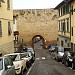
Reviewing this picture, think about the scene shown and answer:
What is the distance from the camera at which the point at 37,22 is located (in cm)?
6594

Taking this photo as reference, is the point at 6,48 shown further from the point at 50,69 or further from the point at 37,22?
the point at 37,22

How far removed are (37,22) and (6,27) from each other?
108 ft

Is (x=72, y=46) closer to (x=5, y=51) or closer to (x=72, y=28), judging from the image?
(x=72, y=28)

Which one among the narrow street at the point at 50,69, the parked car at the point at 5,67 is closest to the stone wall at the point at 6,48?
the narrow street at the point at 50,69

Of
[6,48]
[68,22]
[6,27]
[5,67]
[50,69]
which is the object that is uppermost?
[68,22]

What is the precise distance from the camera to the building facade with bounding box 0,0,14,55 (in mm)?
30969

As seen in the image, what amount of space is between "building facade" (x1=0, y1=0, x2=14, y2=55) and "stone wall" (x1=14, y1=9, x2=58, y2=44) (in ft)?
94.2

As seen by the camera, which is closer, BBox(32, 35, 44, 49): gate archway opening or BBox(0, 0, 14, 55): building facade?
BBox(0, 0, 14, 55): building facade

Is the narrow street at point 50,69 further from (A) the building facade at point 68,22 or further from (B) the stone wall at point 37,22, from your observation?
(B) the stone wall at point 37,22

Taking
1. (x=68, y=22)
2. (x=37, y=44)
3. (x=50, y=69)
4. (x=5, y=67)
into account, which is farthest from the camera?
(x=37, y=44)

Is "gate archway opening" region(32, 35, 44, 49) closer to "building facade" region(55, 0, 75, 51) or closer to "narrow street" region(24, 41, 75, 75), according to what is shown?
"building facade" region(55, 0, 75, 51)

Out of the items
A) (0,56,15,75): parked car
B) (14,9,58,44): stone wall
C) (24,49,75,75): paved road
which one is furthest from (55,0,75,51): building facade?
(0,56,15,75): parked car

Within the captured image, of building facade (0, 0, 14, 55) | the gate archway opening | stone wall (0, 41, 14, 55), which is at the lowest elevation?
the gate archway opening

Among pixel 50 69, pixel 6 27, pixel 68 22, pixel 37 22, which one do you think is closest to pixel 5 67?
pixel 50 69
